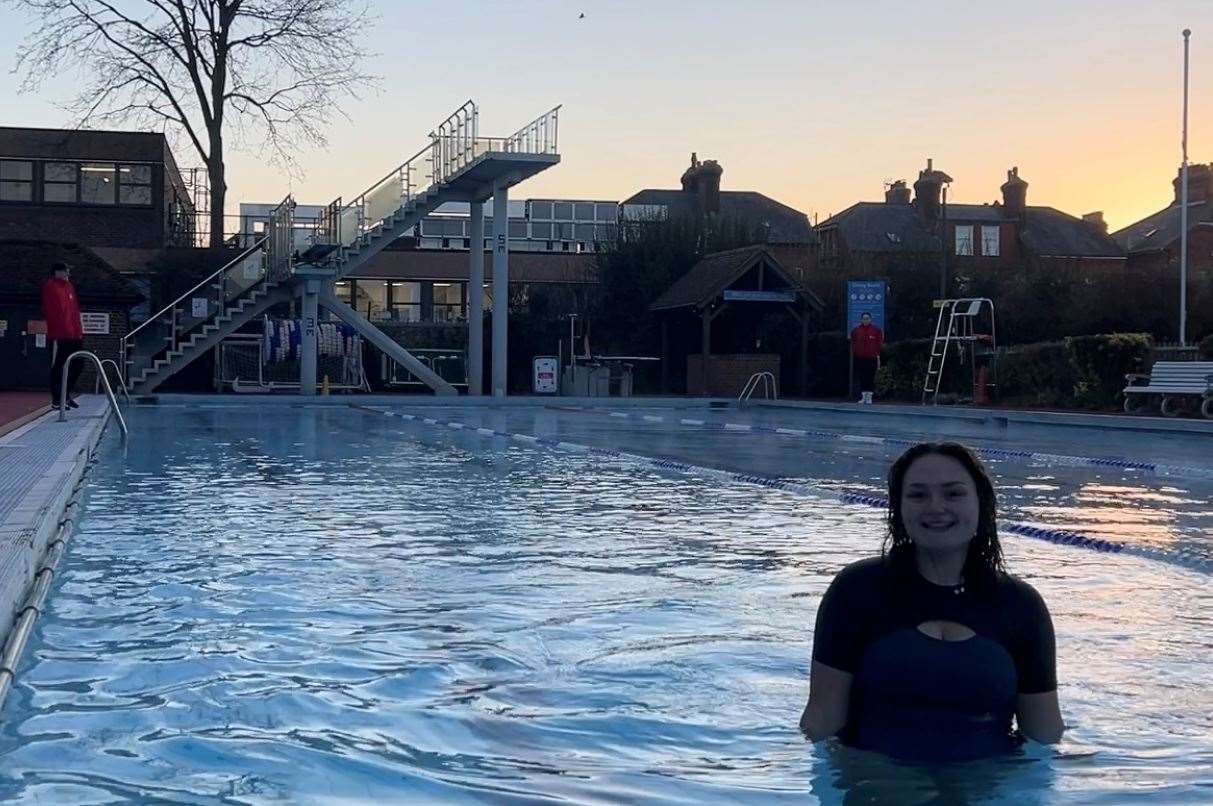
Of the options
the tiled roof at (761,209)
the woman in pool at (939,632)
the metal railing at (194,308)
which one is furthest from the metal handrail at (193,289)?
the tiled roof at (761,209)

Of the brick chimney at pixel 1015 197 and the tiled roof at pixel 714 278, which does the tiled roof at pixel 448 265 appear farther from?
the brick chimney at pixel 1015 197

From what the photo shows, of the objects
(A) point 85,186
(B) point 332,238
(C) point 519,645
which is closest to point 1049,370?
(B) point 332,238

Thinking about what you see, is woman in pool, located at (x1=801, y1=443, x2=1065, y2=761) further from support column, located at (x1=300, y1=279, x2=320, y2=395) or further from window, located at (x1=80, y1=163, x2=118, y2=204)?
window, located at (x1=80, y1=163, x2=118, y2=204)

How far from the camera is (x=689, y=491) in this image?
482 inches

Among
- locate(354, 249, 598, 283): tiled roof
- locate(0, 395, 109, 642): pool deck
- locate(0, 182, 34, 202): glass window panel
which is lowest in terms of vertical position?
locate(0, 395, 109, 642): pool deck

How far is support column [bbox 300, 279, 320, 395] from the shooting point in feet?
114

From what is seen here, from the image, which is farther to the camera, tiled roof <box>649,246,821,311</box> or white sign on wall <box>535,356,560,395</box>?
white sign on wall <box>535,356,560,395</box>

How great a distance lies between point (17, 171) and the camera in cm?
4491

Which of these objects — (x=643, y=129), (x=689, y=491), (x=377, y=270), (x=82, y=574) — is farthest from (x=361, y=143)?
(x=82, y=574)

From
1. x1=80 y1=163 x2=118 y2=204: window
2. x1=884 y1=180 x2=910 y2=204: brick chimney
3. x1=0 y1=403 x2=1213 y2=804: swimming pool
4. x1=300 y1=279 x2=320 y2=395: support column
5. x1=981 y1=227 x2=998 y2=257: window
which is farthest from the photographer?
x1=884 y1=180 x2=910 y2=204: brick chimney

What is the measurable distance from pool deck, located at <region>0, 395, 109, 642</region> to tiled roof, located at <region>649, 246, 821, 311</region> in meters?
21.5

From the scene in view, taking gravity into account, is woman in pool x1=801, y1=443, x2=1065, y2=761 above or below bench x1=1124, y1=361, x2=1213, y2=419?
below

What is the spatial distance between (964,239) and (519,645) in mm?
62614

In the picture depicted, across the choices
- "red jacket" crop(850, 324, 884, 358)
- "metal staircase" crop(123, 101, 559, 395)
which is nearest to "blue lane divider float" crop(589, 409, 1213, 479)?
"red jacket" crop(850, 324, 884, 358)
